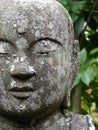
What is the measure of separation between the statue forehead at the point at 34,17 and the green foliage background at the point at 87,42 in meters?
0.70

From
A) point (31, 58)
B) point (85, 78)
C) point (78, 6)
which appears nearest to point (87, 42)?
point (78, 6)

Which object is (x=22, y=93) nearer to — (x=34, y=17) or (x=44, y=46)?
(x=44, y=46)

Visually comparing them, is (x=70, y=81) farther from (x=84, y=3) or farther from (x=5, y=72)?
(x=84, y=3)

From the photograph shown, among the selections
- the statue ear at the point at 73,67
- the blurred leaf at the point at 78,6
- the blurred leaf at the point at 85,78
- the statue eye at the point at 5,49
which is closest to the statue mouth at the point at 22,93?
the statue eye at the point at 5,49

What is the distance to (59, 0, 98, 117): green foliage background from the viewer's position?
3.44m

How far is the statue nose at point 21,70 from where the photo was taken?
2557 millimetres

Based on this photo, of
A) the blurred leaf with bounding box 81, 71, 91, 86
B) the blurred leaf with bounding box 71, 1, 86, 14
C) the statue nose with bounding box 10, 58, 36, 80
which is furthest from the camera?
the blurred leaf with bounding box 71, 1, 86, 14

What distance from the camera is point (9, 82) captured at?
259cm

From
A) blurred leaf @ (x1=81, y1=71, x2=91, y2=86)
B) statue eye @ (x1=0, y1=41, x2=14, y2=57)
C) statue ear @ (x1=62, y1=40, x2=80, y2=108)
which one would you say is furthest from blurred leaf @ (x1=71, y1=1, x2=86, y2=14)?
statue eye @ (x1=0, y1=41, x2=14, y2=57)

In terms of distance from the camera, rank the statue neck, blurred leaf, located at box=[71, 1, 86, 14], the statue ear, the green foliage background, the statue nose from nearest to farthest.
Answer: the statue nose → the statue neck → the statue ear → the green foliage background → blurred leaf, located at box=[71, 1, 86, 14]

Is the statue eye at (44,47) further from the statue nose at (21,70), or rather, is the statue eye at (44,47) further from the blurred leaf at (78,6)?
the blurred leaf at (78,6)

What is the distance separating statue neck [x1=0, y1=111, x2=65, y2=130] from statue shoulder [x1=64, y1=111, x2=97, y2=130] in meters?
0.03

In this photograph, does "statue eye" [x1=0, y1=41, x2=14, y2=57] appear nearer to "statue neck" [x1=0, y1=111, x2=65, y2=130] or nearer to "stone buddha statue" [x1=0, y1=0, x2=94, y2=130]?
"stone buddha statue" [x1=0, y1=0, x2=94, y2=130]

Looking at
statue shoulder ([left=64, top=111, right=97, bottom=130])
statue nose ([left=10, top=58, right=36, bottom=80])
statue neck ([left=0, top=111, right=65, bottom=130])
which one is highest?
statue nose ([left=10, top=58, right=36, bottom=80])
